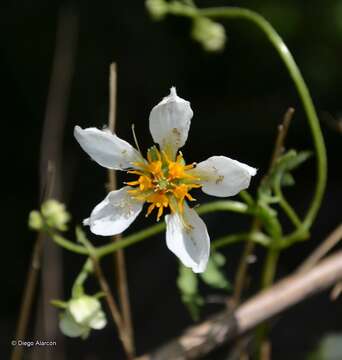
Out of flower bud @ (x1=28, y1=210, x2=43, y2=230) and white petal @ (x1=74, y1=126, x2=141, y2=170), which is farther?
flower bud @ (x1=28, y1=210, x2=43, y2=230)

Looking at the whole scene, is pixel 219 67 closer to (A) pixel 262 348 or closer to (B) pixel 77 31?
(B) pixel 77 31

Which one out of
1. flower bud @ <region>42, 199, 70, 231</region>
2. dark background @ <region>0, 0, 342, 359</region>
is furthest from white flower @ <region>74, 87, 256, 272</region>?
dark background @ <region>0, 0, 342, 359</region>

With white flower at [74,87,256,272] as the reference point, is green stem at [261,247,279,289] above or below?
below

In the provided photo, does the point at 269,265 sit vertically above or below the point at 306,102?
below

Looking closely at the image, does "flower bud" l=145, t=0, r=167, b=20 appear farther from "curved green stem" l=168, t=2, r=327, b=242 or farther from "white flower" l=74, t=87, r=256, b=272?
"white flower" l=74, t=87, r=256, b=272

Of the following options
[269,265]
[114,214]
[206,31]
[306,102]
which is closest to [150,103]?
[206,31]

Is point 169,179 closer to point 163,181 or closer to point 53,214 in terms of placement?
point 163,181

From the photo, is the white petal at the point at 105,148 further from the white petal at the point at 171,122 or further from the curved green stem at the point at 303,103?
the curved green stem at the point at 303,103
